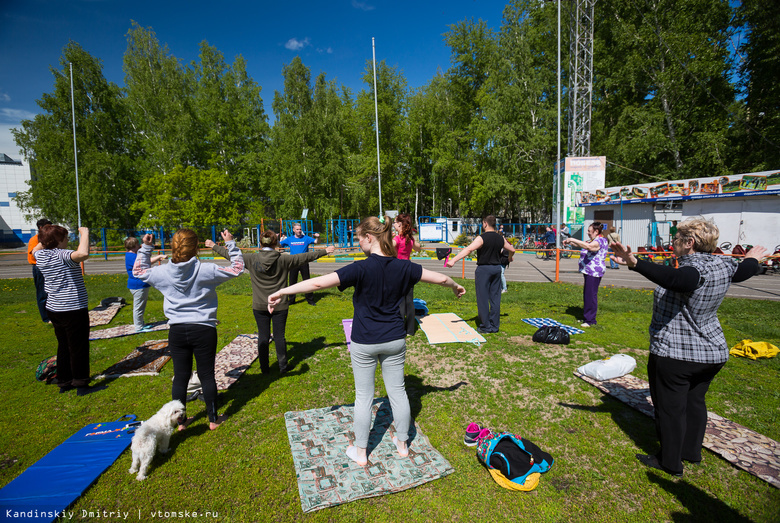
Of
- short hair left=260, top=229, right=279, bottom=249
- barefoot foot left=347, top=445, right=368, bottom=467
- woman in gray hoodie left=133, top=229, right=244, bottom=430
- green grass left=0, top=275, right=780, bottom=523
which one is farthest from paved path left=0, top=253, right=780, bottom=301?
woman in gray hoodie left=133, top=229, right=244, bottom=430

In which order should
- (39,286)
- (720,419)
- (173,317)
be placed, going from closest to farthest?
1. (173,317)
2. (720,419)
3. (39,286)

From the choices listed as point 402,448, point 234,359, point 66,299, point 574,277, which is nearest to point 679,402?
point 402,448

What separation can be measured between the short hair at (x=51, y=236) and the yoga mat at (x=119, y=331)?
10.5 feet

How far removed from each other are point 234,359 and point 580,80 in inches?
1093

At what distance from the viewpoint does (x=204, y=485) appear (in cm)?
299

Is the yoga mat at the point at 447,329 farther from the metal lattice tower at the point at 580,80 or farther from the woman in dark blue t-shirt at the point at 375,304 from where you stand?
the metal lattice tower at the point at 580,80

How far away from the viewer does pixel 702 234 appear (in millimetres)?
2814

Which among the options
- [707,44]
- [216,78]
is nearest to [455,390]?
[707,44]

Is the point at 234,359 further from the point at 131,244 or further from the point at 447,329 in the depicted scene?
the point at 447,329

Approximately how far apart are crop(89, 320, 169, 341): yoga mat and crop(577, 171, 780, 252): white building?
19.4 metres

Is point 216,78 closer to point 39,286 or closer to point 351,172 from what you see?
point 351,172

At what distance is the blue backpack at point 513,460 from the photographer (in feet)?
9.73

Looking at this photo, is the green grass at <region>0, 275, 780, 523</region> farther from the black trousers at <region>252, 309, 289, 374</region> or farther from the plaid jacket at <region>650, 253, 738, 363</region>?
the plaid jacket at <region>650, 253, 738, 363</region>

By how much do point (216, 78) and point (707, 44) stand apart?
39809mm
